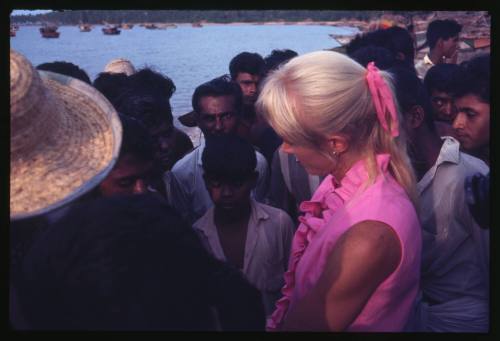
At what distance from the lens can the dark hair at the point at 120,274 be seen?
122 centimetres

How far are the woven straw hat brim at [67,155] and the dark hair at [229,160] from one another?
1157 millimetres

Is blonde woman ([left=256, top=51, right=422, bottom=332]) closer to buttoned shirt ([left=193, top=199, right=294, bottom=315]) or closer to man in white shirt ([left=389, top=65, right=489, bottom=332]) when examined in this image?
man in white shirt ([left=389, top=65, right=489, bottom=332])

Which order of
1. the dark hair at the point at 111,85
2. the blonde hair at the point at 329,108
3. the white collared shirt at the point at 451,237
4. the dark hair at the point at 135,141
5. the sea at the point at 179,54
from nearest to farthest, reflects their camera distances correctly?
1. the blonde hair at the point at 329,108
2. the white collared shirt at the point at 451,237
3. the dark hair at the point at 135,141
4. the dark hair at the point at 111,85
5. the sea at the point at 179,54

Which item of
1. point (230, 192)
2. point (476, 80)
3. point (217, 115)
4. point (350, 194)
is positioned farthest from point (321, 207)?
point (217, 115)

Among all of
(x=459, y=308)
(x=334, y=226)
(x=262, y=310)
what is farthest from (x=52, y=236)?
(x=459, y=308)

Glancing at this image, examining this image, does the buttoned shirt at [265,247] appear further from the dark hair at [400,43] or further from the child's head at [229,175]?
the dark hair at [400,43]

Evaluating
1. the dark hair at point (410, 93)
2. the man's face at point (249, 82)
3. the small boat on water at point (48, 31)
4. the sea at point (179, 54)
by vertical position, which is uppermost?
the dark hair at point (410, 93)

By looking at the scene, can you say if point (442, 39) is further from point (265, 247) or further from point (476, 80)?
point (265, 247)

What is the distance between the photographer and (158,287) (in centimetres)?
127

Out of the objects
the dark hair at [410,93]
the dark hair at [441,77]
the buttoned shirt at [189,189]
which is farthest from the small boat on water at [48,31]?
the dark hair at [410,93]

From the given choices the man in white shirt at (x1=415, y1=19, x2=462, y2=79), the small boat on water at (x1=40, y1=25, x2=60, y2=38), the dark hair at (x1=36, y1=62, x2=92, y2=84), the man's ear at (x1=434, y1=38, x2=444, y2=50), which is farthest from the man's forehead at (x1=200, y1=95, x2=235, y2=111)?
the small boat on water at (x1=40, y1=25, x2=60, y2=38)

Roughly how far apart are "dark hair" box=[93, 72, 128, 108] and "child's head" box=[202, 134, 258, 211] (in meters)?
1.06

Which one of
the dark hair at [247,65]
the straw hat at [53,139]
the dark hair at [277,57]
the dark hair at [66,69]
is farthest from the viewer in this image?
the dark hair at [277,57]

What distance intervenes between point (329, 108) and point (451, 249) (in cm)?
Result: 97
